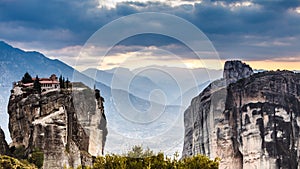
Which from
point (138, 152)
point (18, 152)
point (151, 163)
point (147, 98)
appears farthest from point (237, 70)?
point (147, 98)

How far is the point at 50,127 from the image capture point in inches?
1247

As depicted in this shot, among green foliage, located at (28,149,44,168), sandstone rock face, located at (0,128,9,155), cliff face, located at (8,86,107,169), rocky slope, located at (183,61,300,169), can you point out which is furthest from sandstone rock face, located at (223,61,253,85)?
sandstone rock face, located at (0,128,9,155)

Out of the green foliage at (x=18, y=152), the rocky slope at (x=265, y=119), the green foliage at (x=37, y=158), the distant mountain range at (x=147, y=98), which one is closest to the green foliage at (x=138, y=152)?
the distant mountain range at (x=147, y=98)

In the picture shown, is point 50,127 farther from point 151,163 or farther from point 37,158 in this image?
point 151,163

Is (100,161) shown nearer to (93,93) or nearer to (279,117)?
(93,93)

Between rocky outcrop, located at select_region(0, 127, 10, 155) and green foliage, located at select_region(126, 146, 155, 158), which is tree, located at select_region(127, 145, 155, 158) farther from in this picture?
rocky outcrop, located at select_region(0, 127, 10, 155)

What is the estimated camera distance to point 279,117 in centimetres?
5250

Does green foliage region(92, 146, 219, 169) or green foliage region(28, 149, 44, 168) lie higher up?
green foliage region(28, 149, 44, 168)

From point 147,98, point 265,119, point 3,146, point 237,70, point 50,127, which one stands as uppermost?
point 237,70

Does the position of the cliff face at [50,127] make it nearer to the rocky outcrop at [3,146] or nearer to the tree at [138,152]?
the rocky outcrop at [3,146]

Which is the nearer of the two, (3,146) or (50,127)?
(3,146)

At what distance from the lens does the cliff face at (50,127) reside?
1212 inches

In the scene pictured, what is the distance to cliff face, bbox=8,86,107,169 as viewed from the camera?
3080cm

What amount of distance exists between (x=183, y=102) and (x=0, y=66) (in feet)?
417
